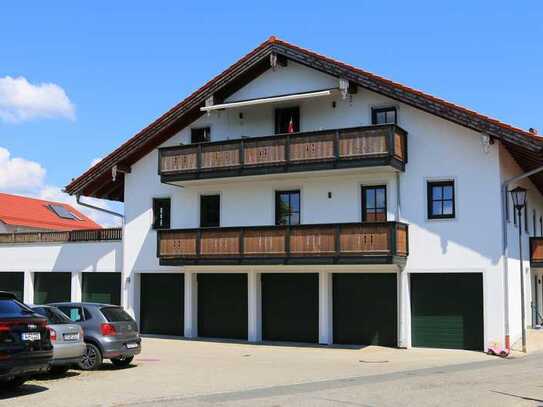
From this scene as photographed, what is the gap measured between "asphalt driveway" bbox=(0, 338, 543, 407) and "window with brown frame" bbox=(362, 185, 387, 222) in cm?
432

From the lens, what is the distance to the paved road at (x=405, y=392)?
11438 millimetres

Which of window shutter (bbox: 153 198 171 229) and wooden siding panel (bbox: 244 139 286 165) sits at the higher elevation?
wooden siding panel (bbox: 244 139 286 165)

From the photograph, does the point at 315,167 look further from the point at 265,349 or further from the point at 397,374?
the point at 397,374

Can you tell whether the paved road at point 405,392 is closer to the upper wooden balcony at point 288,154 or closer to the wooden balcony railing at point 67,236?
the upper wooden balcony at point 288,154

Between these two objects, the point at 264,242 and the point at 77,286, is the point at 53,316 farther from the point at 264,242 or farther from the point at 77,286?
the point at 77,286

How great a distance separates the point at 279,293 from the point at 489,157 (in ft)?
28.0

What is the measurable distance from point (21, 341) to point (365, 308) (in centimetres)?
1414

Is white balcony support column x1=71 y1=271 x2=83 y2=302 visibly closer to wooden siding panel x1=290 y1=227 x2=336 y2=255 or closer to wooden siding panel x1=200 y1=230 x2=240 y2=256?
wooden siding panel x1=200 y1=230 x2=240 y2=256

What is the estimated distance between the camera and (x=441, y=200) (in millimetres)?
22812

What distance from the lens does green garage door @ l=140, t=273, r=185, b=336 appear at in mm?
27203

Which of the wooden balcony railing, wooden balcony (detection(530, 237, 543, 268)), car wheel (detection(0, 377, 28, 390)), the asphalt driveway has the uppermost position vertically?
the wooden balcony railing

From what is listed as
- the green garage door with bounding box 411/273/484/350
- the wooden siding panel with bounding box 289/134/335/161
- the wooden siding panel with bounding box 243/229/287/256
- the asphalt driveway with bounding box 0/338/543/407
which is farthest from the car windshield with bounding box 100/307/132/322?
the green garage door with bounding box 411/273/484/350

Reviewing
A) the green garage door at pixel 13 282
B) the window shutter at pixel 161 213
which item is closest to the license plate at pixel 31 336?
the window shutter at pixel 161 213

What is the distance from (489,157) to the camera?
2202cm
